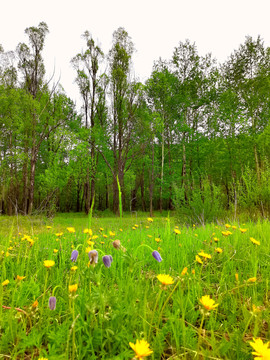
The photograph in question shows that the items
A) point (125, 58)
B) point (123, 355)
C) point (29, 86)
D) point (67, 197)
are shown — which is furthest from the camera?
point (67, 197)

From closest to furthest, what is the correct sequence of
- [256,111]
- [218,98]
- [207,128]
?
[256,111] → [218,98] → [207,128]

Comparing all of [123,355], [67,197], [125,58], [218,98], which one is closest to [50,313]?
[123,355]

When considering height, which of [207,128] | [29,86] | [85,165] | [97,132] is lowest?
[85,165]

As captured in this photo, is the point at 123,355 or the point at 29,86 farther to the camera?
the point at 29,86

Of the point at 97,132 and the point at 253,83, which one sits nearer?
the point at 253,83

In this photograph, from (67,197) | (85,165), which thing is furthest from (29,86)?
(67,197)

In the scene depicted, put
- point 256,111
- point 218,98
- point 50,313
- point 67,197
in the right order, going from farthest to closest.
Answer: point 67,197
point 218,98
point 256,111
point 50,313

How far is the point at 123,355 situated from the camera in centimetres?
84

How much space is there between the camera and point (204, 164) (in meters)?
19.9

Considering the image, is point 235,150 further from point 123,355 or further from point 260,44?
point 123,355

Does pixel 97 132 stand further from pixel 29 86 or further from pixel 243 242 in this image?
pixel 243 242

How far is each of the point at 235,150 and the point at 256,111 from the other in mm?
4122

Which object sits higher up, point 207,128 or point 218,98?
point 218,98

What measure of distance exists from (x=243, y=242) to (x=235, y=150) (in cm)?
1697
